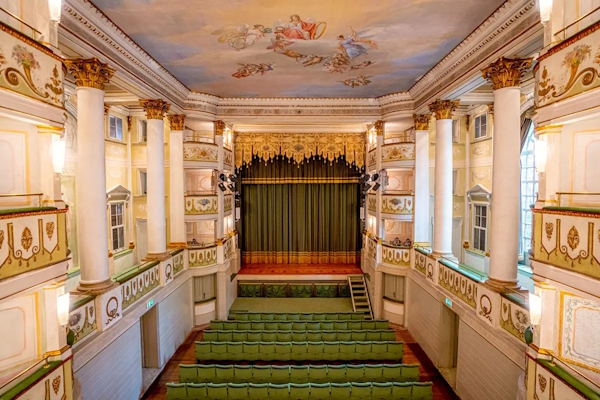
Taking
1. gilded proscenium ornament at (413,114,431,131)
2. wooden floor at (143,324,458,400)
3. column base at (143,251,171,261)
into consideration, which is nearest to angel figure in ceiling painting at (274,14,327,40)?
gilded proscenium ornament at (413,114,431,131)

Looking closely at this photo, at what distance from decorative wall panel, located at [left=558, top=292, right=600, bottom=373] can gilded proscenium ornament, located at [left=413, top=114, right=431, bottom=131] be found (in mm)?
8049

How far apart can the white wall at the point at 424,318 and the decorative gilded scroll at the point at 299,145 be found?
21.7ft

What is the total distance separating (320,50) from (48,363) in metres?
7.73

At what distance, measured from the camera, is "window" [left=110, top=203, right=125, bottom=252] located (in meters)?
12.3

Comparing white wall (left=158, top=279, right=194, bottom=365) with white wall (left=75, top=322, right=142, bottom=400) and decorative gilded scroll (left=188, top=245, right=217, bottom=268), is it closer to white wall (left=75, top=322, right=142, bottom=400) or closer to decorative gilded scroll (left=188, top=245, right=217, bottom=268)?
decorative gilded scroll (left=188, top=245, right=217, bottom=268)

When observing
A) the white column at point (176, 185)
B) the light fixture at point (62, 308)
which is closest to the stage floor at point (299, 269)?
the white column at point (176, 185)

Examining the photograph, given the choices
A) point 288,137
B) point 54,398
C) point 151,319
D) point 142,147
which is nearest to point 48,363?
point 54,398

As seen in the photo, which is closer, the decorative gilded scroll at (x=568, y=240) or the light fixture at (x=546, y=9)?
the decorative gilded scroll at (x=568, y=240)

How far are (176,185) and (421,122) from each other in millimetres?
8905

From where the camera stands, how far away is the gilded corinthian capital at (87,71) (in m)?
6.54

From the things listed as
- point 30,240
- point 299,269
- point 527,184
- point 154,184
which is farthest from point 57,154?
point 299,269

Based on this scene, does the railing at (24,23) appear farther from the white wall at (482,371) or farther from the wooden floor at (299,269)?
the wooden floor at (299,269)

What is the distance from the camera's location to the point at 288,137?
15336 mm

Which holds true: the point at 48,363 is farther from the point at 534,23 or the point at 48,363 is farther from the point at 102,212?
the point at 534,23
